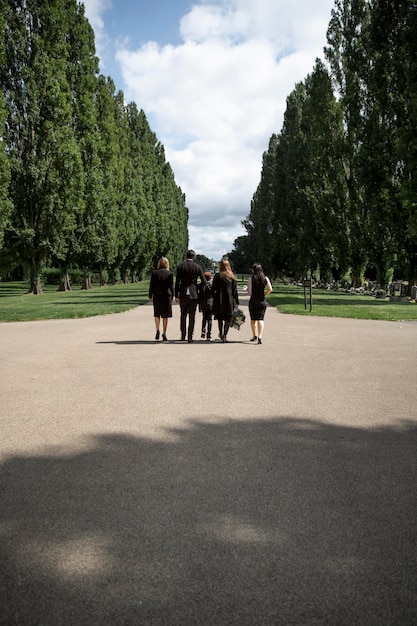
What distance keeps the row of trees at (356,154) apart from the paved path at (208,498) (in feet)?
68.9

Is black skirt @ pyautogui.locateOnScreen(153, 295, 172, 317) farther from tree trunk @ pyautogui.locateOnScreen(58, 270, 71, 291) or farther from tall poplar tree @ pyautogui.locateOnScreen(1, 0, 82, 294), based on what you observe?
tree trunk @ pyautogui.locateOnScreen(58, 270, 71, 291)

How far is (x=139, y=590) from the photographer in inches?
98.5

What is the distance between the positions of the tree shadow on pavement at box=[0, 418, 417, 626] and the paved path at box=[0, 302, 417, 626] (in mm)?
11

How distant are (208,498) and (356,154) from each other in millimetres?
29143

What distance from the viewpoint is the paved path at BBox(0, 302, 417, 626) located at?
2.44m

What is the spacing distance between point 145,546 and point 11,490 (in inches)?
49.8

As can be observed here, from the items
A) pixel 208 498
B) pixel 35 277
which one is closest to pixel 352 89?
pixel 35 277

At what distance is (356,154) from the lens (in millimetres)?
29781

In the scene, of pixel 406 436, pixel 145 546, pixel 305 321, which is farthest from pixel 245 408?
pixel 305 321

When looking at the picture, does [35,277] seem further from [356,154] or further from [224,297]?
[224,297]

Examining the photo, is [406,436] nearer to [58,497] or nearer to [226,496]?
[226,496]

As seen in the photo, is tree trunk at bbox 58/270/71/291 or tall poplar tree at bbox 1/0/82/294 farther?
tree trunk at bbox 58/270/71/291

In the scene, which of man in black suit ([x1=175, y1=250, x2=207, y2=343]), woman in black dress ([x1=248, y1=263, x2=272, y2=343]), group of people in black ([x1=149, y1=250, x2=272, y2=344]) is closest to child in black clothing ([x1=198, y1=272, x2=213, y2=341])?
group of people in black ([x1=149, y1=250, x2=272, y2=344])

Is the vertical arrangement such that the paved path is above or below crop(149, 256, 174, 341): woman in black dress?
below
